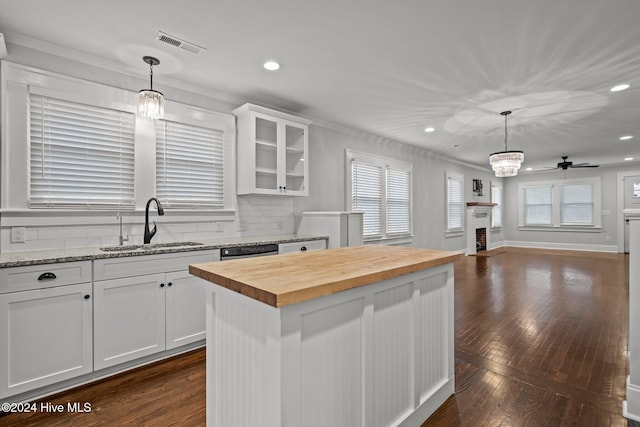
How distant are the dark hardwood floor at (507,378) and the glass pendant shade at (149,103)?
2.15 m

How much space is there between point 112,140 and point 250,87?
5.09 ft

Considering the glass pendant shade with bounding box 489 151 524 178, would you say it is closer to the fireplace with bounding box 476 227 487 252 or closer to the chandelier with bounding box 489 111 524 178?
the chandelier with bounding box 489 111 524 178

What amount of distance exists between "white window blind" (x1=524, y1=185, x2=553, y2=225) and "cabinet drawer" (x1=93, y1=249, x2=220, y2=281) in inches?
455

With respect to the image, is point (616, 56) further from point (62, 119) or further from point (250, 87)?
point (62, 119)

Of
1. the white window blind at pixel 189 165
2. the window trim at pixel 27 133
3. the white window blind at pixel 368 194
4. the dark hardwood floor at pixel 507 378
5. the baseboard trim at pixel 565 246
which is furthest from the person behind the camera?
the baseboard trim at pixel 565 246

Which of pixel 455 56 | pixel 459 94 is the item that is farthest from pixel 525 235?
pixel 455 56

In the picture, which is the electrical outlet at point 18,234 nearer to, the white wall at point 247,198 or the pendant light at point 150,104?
the white wall at point 247,198

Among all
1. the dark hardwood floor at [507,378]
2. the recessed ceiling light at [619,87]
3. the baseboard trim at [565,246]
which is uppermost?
the recessed ceiling light at [619,87]

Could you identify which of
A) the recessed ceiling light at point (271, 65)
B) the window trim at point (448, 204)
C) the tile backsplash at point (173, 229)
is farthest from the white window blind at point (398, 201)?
the recessed ceiling light at point (271, 65)

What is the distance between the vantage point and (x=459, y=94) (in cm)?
381

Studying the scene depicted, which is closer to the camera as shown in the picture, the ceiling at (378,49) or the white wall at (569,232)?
the ceiling at (378,49)

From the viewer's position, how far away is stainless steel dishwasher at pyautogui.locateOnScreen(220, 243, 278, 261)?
299cm

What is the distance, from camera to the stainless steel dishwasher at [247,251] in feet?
9.82

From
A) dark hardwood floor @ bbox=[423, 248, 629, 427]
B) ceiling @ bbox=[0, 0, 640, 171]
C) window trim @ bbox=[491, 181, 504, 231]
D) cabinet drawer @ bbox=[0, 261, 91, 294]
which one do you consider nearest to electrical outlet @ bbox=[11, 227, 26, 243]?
cabinet drawer @ bbox=[0, 261, 91, 294]
